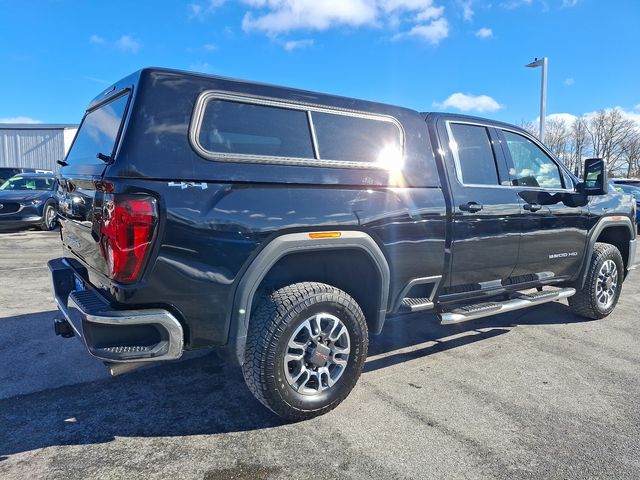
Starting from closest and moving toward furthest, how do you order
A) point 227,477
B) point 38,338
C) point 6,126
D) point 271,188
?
point 227,477 < point 271,188 < point 38,338 < point 6,126

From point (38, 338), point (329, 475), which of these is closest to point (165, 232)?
point (329, 475)

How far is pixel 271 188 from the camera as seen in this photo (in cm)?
277

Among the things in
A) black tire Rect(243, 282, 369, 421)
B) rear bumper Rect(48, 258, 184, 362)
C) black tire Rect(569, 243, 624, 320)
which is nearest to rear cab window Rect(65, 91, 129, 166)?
rear bumper Rect(48, 258, 184, 362)

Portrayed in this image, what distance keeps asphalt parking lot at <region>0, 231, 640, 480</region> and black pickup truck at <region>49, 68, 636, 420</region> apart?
1.16ft

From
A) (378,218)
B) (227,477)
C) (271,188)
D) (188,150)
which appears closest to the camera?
(227,477)

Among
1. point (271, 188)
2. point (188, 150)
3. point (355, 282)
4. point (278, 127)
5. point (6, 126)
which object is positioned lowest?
point (355, 282)

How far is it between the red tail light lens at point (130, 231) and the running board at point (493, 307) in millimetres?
A: 2300

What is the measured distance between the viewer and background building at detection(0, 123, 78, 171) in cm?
3070

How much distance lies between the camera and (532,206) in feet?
14.0

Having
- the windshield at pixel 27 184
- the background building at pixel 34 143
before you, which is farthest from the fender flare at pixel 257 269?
the background building at pixel 34 143

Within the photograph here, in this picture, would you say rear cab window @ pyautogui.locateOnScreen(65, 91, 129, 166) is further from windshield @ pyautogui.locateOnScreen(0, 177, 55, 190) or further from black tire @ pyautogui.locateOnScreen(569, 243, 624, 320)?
windshield @ pyautogui.locateOnScreen(0, 177, 55, 190)

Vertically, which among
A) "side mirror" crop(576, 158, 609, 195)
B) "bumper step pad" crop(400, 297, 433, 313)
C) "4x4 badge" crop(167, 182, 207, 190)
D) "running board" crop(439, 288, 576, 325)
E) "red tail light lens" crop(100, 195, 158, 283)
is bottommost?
"running board" crop(439, 288, 576, 325)

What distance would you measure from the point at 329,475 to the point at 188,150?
1884 millimetres

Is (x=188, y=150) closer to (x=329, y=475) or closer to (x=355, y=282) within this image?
(x=355, y=282)
